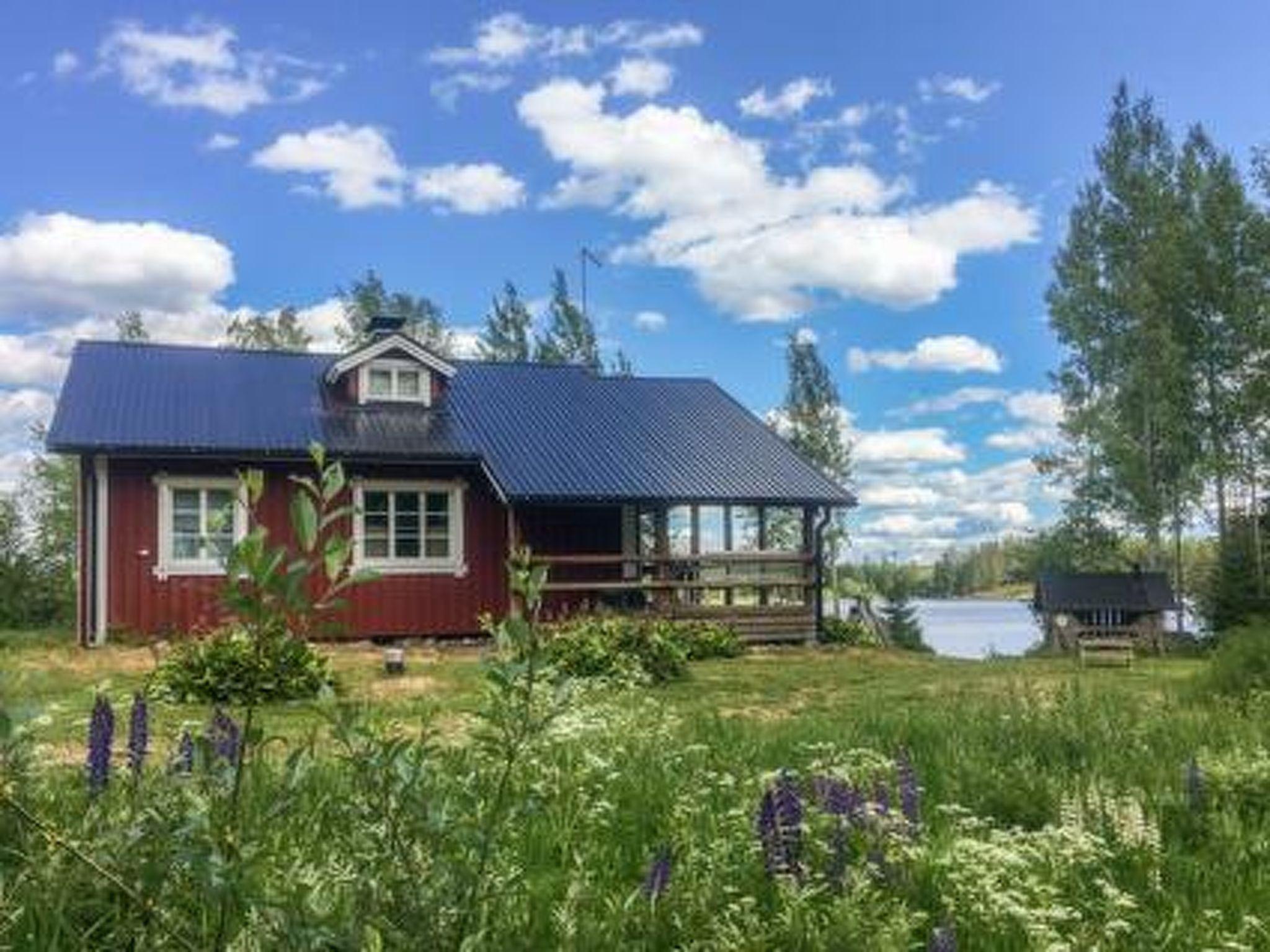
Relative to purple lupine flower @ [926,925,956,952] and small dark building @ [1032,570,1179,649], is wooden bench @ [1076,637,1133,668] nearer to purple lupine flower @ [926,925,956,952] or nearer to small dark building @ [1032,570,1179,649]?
small dark building @ [1032,570,1179,649]

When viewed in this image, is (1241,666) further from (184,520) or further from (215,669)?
(184,520)

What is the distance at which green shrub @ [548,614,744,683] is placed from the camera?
16391mm

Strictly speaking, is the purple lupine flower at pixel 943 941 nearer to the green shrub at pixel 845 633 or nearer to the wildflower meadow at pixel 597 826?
the wildflower meadow at pixel 597 826

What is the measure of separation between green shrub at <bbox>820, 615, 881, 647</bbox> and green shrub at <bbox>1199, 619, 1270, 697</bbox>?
13.8m

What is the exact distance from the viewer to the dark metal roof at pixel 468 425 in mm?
22172

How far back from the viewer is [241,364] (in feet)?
85.5

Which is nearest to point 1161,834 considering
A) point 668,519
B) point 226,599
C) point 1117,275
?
point 226,599

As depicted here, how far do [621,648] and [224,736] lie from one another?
14.2 metres

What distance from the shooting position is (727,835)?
5.03m

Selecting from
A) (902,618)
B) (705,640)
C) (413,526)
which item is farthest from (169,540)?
(902,618)

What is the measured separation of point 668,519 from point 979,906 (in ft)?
74.6

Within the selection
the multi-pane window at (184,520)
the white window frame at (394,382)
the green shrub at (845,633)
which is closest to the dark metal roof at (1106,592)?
the green shrub at (845,633)

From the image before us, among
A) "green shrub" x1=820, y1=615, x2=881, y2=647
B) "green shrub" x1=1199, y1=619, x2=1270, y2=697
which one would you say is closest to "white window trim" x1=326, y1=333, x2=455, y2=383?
"green shrub" x1=820, y1=615, x2=881, y2=647

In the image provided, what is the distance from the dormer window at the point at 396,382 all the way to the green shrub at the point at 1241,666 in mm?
17018
